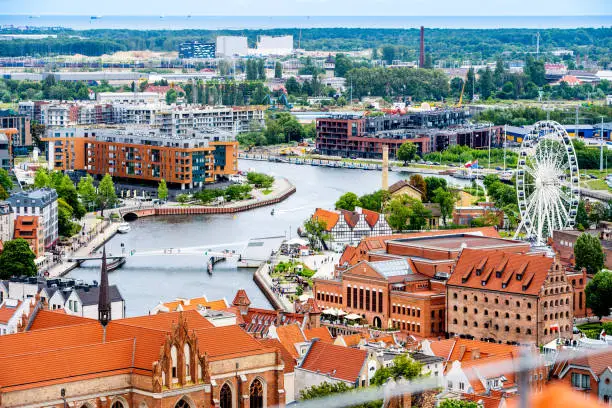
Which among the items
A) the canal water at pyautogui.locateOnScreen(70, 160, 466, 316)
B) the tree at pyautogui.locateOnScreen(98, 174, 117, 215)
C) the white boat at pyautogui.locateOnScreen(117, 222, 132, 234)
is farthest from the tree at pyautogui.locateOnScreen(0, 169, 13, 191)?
the white boat at pyautogui.locateOnScreen(117, 222, 132, 234)

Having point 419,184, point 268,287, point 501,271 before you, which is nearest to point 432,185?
point 419,184

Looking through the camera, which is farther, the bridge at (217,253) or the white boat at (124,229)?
the white boat at (124,229)

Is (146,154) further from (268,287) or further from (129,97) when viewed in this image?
(129,97)

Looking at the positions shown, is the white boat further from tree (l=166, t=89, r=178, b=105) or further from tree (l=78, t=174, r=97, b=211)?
tree (l=166, t=89, r=178, b=105)

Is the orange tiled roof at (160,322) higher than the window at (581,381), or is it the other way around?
the orange tiled roof at (160,322)

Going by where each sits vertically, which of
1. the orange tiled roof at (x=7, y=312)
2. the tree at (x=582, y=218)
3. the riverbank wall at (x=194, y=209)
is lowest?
the riverbank wall at (x=194, y=209)

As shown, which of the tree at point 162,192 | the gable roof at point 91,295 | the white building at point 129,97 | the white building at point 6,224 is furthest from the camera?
the white building at point 129,97

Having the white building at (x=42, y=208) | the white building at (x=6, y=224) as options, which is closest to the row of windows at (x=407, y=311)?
the white building at (x=6, y=224)

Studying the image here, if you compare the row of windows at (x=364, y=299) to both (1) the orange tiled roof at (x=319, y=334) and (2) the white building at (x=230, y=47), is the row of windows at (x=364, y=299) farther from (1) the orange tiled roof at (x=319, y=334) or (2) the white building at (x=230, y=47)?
(2) the white building at (x=230, y=47)
